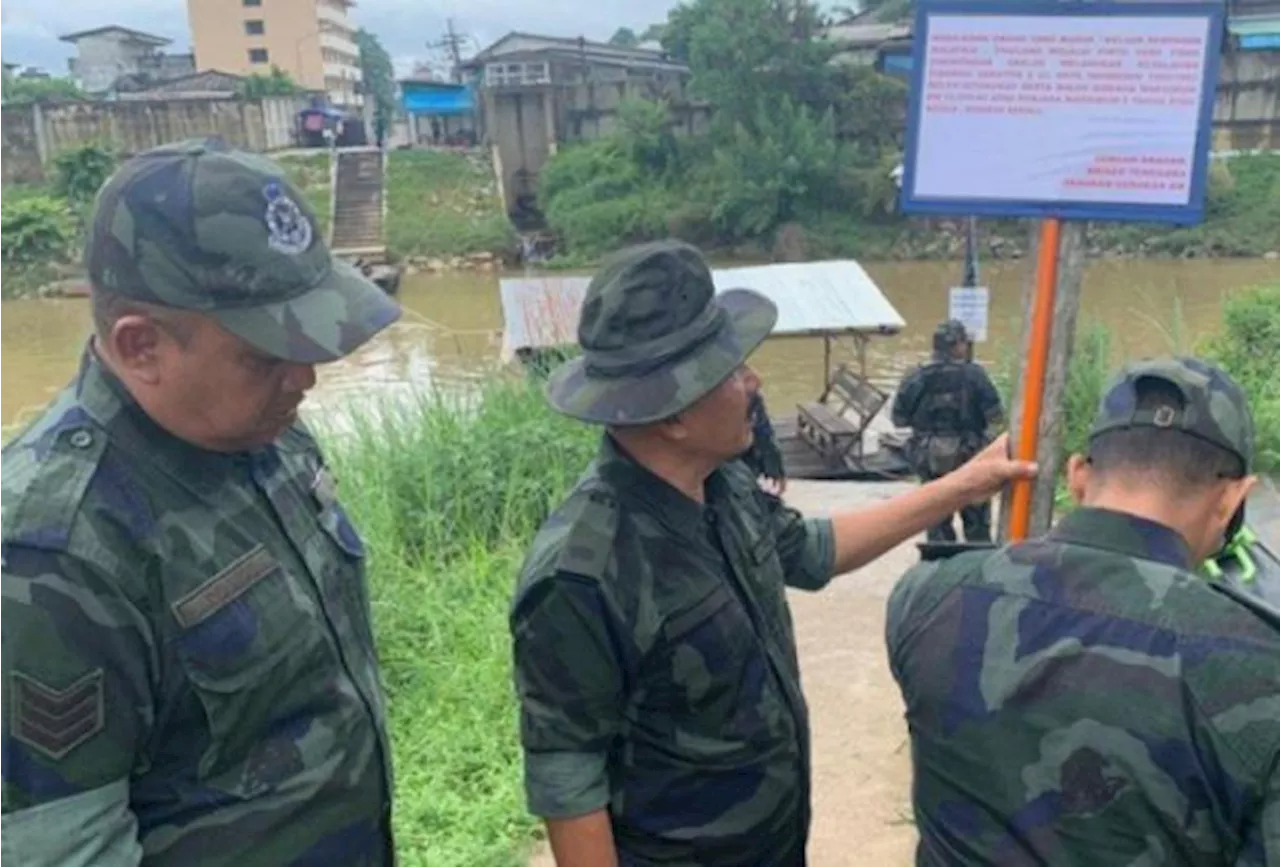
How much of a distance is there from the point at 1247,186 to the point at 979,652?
29.0m

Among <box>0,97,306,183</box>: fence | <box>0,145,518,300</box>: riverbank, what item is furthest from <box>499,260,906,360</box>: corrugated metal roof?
<box>0,97,306,183</box>: fence

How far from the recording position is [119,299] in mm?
1312

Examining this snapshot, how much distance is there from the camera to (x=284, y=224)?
1382mm

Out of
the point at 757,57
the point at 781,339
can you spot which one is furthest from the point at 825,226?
the point at 781,339

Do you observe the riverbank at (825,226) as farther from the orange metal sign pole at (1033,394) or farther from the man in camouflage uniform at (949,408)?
the orange metal sign pole at (1033,394)

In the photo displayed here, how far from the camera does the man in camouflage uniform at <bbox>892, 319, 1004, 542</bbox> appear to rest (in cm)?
632

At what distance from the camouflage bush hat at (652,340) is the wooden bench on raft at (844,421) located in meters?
7.79

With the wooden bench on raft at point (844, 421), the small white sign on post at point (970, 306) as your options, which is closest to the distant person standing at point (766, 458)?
the small white sign on post at point (970, 306)

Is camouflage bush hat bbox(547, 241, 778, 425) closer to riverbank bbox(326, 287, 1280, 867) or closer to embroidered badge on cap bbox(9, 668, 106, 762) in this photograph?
embroidered badge on cap bbox(9, 668, 106, 762)

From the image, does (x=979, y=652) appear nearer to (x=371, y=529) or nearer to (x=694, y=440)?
(x=694, y=440)

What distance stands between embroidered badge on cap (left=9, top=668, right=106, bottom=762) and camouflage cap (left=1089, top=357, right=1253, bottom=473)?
1184 millimetres

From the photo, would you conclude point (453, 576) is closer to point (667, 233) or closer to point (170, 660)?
point (170, 660)

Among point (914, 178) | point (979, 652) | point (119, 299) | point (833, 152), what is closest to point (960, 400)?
point (914, 178)

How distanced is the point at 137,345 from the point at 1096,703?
1.15 meters
